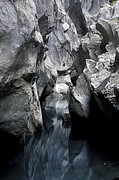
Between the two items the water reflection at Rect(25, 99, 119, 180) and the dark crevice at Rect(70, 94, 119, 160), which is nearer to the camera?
the water reflection at Rect(25, 99, 119, 180)

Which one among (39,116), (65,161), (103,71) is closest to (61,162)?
(65,161)

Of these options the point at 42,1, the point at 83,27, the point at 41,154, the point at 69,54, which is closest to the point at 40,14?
the point at 42,1

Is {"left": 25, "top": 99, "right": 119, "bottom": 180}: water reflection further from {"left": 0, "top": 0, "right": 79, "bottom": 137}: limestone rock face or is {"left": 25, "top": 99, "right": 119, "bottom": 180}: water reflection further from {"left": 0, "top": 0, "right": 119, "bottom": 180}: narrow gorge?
{"left": 0, "top": 0, "right": 79, "bottom": 137}: limestone rock face

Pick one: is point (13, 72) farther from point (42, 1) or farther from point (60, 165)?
point (42, 1)

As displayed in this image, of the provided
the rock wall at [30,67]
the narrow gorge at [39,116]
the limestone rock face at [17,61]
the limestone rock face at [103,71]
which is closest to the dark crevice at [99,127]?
the narrow gorge at [39,116]

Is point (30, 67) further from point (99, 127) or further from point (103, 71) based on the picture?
point (99, 127)

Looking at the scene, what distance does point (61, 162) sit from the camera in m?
10.1

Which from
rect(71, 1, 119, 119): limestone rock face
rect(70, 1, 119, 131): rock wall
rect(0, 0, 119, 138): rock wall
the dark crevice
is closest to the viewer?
rect(0, 0, 119, 138): rock wall

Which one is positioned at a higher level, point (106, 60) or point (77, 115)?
point (106, 60)

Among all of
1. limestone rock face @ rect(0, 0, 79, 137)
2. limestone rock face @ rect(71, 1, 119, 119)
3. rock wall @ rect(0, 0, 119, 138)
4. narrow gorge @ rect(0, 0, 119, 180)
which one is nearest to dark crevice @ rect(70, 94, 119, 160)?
narrow gorge @ rect(0, 0, 119, 180)

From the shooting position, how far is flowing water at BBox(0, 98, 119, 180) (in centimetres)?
821

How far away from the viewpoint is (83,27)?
4816 cm

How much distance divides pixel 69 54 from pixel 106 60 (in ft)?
98.9

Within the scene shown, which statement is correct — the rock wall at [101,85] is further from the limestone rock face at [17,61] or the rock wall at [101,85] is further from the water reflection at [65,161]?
the limestone rock face at [17,61]
